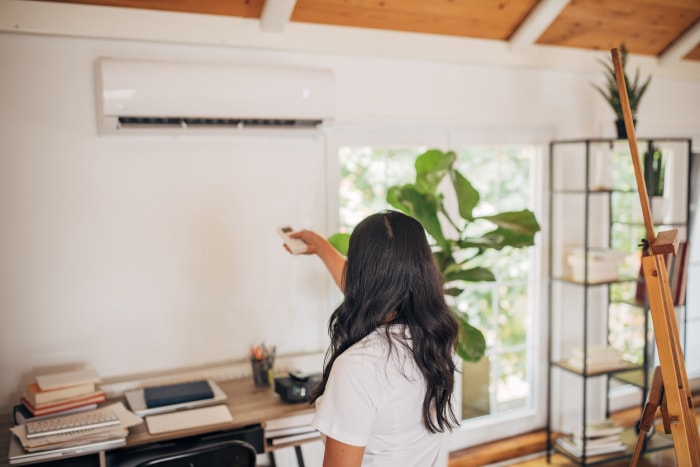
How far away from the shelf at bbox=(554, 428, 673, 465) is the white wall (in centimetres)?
155

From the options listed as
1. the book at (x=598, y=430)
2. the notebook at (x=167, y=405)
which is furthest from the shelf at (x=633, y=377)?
the notebook at (x=167, y=405)

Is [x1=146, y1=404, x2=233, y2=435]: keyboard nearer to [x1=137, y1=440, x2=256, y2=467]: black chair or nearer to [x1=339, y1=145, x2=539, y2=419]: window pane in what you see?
[x1=137, y1=440, x2=256, y2=467]: black chair

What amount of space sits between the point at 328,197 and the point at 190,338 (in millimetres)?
896

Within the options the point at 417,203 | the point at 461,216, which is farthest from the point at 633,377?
the point at 417,203

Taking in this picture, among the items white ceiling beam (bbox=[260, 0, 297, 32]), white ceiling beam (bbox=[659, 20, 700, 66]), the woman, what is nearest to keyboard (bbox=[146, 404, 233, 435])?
the woman

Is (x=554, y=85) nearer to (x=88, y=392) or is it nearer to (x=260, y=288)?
(x=260, y=288)

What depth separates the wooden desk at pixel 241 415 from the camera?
7.71ft

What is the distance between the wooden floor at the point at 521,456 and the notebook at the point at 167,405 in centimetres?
146

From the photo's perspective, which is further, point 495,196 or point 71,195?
point 495,196

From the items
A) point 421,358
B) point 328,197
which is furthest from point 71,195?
point 421,358

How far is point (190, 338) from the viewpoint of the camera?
9.77ft

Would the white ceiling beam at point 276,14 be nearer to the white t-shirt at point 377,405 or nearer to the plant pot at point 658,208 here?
the white t-shirt at point 377,405

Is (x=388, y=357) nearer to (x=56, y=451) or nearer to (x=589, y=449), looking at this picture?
(x=56, y=451)

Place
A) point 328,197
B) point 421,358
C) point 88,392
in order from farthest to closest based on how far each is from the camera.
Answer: point 328,197
point 88,392
point 421,358
